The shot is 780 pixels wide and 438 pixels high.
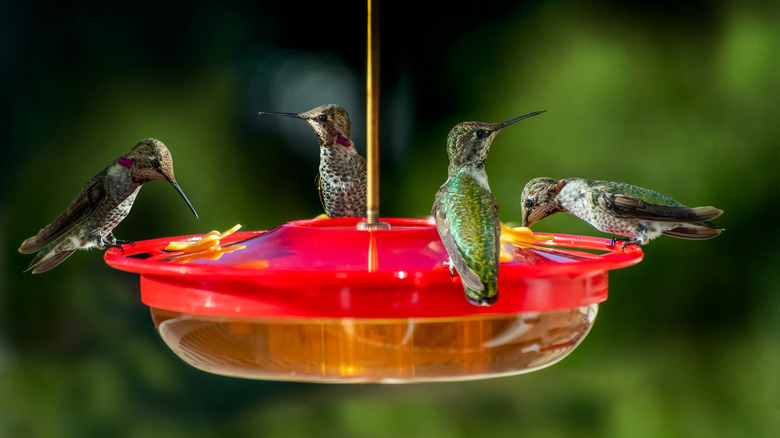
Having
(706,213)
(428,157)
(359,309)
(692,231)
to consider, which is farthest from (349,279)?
(428,157)

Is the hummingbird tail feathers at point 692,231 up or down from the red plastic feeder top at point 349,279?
down

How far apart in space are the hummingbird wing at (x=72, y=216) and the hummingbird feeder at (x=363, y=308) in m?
0.56

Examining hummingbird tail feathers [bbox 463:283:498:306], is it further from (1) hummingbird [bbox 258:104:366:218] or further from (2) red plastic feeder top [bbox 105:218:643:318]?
(1) hummingbird [bbox 258:104:366:218]

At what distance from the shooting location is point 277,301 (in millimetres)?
917

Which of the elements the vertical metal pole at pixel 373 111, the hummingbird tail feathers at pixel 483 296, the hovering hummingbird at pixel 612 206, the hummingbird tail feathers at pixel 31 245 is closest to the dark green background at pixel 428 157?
the hovering hummingbird at pixel 612 206

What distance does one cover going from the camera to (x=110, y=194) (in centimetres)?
192

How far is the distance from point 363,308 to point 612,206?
153 cm

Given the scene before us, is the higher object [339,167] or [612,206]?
[339,167]

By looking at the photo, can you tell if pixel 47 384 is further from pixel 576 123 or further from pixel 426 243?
pixel 426 243

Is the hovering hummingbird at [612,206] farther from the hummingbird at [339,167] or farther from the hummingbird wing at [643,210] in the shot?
the hummingbird at [339,167]

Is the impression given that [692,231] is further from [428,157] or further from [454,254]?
[428,157]

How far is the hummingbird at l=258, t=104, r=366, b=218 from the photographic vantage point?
6.18 ft

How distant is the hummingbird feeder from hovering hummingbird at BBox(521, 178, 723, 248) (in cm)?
117

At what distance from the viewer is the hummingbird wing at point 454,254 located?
2.83 feet
